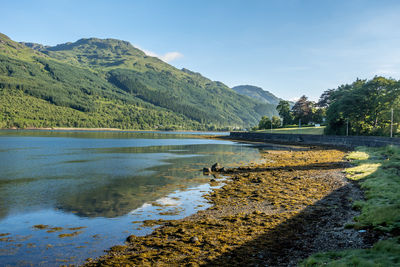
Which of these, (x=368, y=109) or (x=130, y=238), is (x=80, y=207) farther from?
(x=368, y=109)

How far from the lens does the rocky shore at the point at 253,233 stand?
1054 centimetres

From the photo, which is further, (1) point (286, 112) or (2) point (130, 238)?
(1) point (286, 112)

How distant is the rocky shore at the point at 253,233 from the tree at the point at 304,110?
13321 cm

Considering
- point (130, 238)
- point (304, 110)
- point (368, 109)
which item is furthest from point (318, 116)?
point (130, 238)

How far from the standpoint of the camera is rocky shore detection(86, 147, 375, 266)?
34.6 feet

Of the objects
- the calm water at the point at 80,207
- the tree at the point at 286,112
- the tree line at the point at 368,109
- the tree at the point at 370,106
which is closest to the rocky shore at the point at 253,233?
the calm water at the point at 80,207

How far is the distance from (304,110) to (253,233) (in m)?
145

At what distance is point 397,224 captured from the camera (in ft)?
38.9

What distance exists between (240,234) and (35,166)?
3712cm

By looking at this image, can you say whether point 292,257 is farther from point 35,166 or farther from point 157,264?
point 35,166

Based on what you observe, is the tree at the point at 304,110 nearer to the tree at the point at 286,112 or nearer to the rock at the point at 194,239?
the tree at the point at 286,112

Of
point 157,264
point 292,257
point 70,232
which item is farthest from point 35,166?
point 292,257

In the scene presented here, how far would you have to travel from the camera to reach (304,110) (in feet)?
480

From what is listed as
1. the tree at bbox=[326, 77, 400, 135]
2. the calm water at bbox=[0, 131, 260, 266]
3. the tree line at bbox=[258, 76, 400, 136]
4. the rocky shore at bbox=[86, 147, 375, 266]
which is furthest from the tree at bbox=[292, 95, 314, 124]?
the rocky shore at bbox=[86, 147, 375, 266]
